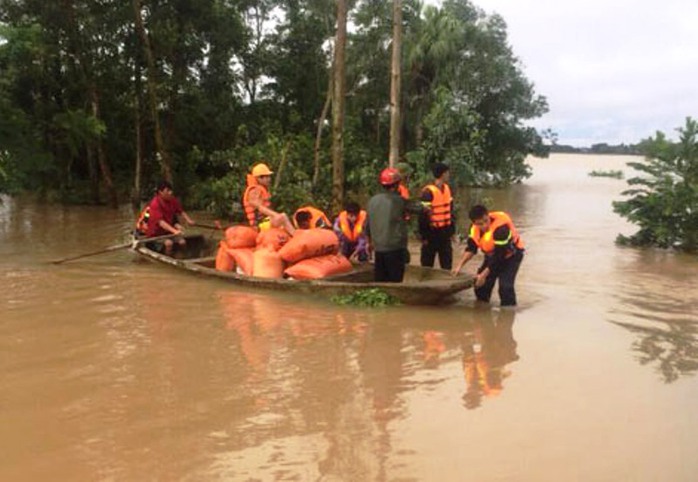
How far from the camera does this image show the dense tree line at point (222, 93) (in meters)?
13.6

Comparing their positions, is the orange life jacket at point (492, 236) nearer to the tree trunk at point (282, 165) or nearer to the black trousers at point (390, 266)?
the black trousers at point (390, 266)

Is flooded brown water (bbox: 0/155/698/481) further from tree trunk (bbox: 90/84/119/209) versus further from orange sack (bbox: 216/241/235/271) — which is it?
tree trunk (bbox: 90/84/119/209)

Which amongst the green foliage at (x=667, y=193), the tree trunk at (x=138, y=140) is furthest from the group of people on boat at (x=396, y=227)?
the tree trunk at (x=138, y=140)

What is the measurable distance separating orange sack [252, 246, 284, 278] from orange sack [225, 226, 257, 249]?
54 centimetres

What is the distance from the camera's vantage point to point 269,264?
8.34 metres

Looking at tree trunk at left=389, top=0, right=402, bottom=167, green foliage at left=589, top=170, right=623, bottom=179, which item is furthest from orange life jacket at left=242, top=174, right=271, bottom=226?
green foliage at left=589, top=170, right=623, bottom=179

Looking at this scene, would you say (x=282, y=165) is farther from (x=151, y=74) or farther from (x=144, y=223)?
(x=151, y=74)

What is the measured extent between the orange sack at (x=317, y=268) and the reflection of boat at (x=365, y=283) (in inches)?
4.2

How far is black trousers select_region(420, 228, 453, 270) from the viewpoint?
345 inches

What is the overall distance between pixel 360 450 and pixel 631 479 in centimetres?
144

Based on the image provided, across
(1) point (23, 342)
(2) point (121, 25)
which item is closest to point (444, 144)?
(1) point (23, 342)

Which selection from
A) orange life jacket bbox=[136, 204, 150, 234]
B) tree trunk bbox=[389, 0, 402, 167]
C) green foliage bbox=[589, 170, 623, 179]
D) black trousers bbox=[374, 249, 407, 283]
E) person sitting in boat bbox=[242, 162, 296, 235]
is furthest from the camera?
green foliage bbox=[589, 170, 623, 179]

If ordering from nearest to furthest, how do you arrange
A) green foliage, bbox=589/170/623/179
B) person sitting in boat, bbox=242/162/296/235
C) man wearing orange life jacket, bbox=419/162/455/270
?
man wearing orange life jacket, bbox=419/162/455/270 → person sitting in boat, bbox=242/162/296/235 → green foliage, bbox=589/170/623/179

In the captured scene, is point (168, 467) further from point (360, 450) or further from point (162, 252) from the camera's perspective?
point (162, 252)
